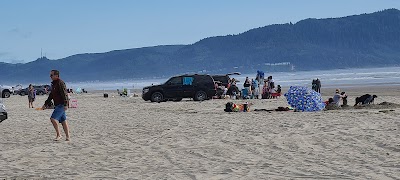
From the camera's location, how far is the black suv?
30703mm

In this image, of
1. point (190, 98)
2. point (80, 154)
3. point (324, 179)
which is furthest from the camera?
point (190, 98)

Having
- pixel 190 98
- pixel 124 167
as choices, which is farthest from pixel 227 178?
pixel 190 98

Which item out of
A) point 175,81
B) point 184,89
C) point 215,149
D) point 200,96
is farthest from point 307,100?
point 175,81

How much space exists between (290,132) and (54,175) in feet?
19.9

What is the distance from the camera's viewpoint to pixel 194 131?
1402 centimetres

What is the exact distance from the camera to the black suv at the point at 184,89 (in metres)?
30.7

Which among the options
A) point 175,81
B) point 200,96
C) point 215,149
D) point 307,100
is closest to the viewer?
point 215,149

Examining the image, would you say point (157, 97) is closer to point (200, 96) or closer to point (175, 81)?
point (175, 81)

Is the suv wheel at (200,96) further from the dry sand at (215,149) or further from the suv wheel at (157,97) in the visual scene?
the dry sand at (215,149)

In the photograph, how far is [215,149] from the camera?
1071 cm

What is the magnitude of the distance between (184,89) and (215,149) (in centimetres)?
2008

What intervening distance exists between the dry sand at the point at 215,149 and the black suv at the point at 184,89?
44.9ft

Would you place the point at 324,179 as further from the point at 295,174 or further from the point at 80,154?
the point at 80,154

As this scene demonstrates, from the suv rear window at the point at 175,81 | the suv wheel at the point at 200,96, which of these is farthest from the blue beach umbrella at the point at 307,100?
the suv rear window at the point at 175,81
